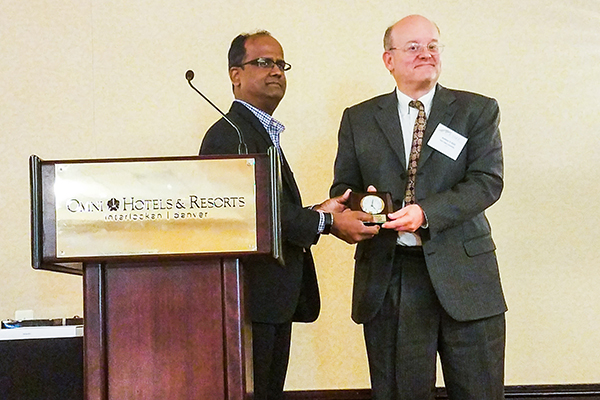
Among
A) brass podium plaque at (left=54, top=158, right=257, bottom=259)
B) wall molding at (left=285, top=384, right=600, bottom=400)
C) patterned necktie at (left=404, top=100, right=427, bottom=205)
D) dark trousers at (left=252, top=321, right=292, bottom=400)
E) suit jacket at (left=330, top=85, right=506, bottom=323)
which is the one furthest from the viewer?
wall molding at (left=285, top=384, right=600, bottom=400)

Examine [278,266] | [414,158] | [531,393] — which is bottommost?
[531,393]

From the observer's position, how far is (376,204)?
2018 millimetres

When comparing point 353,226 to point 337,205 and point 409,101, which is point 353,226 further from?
point 409,101

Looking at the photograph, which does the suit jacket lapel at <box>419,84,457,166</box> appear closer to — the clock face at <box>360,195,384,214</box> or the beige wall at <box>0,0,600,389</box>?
the clock face at <box>360,195,384,214</box>

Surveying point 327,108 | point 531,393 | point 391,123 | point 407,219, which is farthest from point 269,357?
point 531,393

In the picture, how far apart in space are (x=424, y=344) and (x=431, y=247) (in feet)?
0.96

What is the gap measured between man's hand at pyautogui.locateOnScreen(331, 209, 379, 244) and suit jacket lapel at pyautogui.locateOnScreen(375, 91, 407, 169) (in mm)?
264

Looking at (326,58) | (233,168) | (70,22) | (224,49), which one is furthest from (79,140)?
(233,168)

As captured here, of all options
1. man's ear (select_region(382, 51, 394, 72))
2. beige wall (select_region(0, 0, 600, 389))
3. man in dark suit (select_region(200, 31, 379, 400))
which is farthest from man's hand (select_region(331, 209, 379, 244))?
beige wall (select_region(0, 0, 600, 389))

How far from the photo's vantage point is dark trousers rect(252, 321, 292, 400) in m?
1.92

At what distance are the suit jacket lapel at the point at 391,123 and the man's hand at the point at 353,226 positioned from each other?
26cm

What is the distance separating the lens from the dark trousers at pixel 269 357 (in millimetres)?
1920

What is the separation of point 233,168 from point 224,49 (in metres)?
1.96

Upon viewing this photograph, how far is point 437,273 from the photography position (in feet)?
6.74
